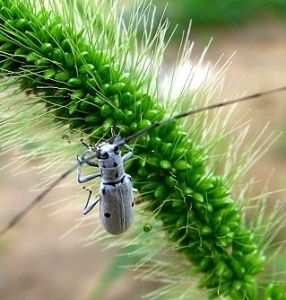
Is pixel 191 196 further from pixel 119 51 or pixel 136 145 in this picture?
pixel 119 51

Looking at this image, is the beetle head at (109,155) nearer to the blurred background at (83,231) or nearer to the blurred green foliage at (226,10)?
the blurred background at (83,231)

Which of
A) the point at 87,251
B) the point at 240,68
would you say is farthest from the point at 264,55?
the point at 87,251

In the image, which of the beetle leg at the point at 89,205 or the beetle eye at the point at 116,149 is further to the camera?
the beetle leg at the point at 89,205

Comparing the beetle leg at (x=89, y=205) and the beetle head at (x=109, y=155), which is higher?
the beetle head at (x=109, y=155)

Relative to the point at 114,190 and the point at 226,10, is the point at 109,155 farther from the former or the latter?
the point at 226,10

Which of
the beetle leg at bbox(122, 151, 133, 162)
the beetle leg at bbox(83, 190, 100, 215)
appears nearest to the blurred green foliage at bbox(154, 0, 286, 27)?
the beetle leg at bbox(83, 190, 100, 215)

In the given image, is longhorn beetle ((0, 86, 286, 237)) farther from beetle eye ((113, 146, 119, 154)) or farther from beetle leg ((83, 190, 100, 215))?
beetle leg ((83, 190, 100, 215))

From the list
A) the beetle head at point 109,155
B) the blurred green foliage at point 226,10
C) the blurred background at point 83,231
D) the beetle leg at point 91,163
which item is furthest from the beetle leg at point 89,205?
the blurred green foliage at point 226,10
